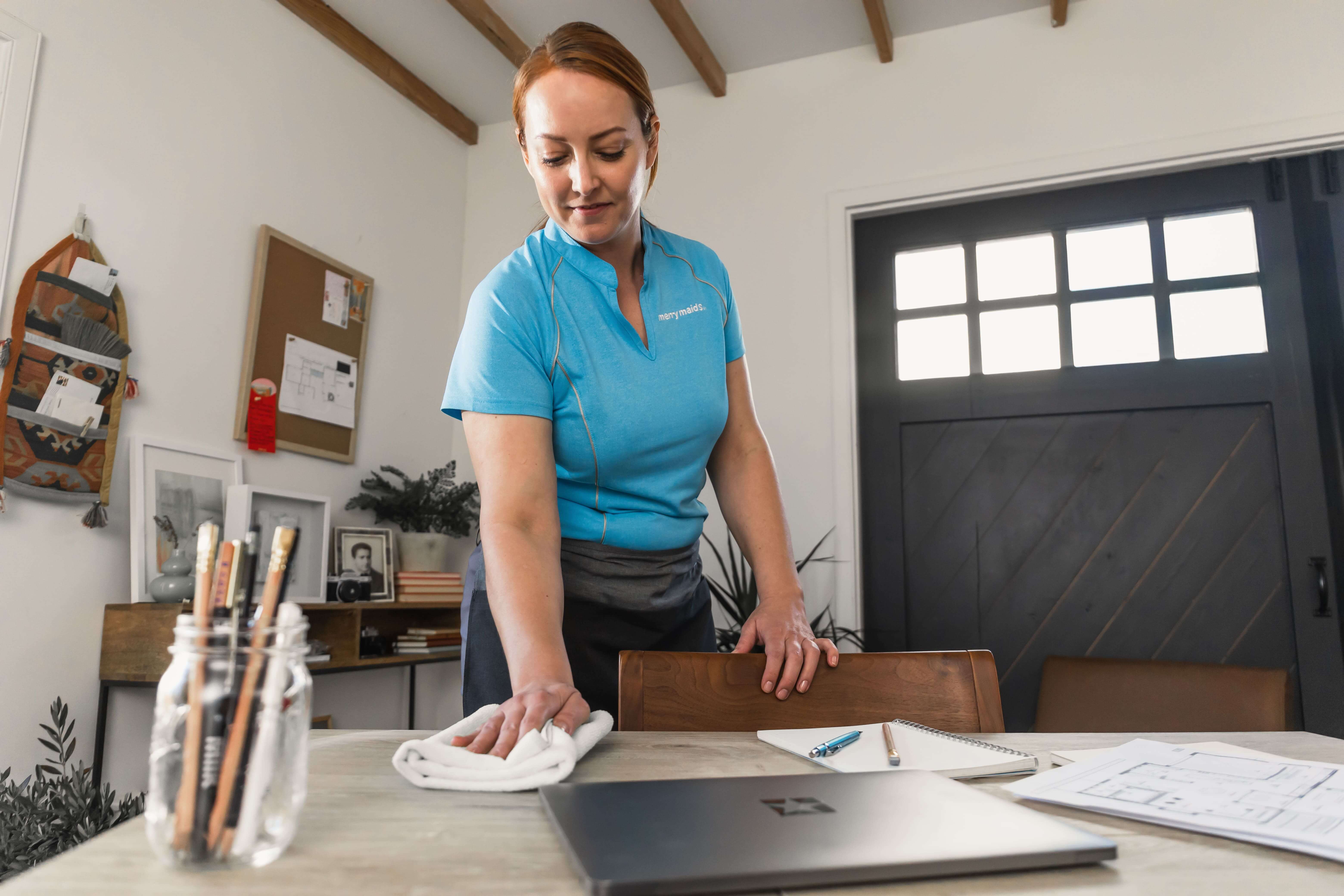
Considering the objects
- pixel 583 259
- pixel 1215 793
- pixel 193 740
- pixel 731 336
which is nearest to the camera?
pixel 193 740

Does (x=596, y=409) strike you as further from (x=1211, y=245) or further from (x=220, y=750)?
(x=1211, y=245)

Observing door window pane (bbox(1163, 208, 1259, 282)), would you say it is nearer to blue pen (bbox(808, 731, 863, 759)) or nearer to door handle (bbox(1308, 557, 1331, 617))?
door handle (bbox(1308, 557, 1331, 617))

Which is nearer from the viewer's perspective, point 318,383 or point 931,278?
point 318,383

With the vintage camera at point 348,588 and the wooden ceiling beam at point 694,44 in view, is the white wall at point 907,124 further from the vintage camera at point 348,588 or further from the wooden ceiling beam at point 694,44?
the vintage camera at point 348,588

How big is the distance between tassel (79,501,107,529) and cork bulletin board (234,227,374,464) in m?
0.49

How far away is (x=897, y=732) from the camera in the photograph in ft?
2.72

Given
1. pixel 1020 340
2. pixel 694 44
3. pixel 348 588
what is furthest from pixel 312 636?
pixel 1020 340

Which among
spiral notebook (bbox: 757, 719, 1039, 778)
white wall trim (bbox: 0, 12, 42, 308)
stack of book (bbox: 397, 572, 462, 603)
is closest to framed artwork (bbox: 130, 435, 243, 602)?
white wall trim (bbox: 0, 12, 42, 308)

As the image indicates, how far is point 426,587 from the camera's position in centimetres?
305

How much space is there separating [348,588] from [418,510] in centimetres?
44

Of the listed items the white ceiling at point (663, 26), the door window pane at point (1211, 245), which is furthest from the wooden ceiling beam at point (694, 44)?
the door window pane at point (1211, 245)

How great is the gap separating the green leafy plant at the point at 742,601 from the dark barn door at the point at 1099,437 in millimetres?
186

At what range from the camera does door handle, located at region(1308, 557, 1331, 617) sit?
255 centimetres

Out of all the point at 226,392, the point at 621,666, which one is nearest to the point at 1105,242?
the point at 621,666
